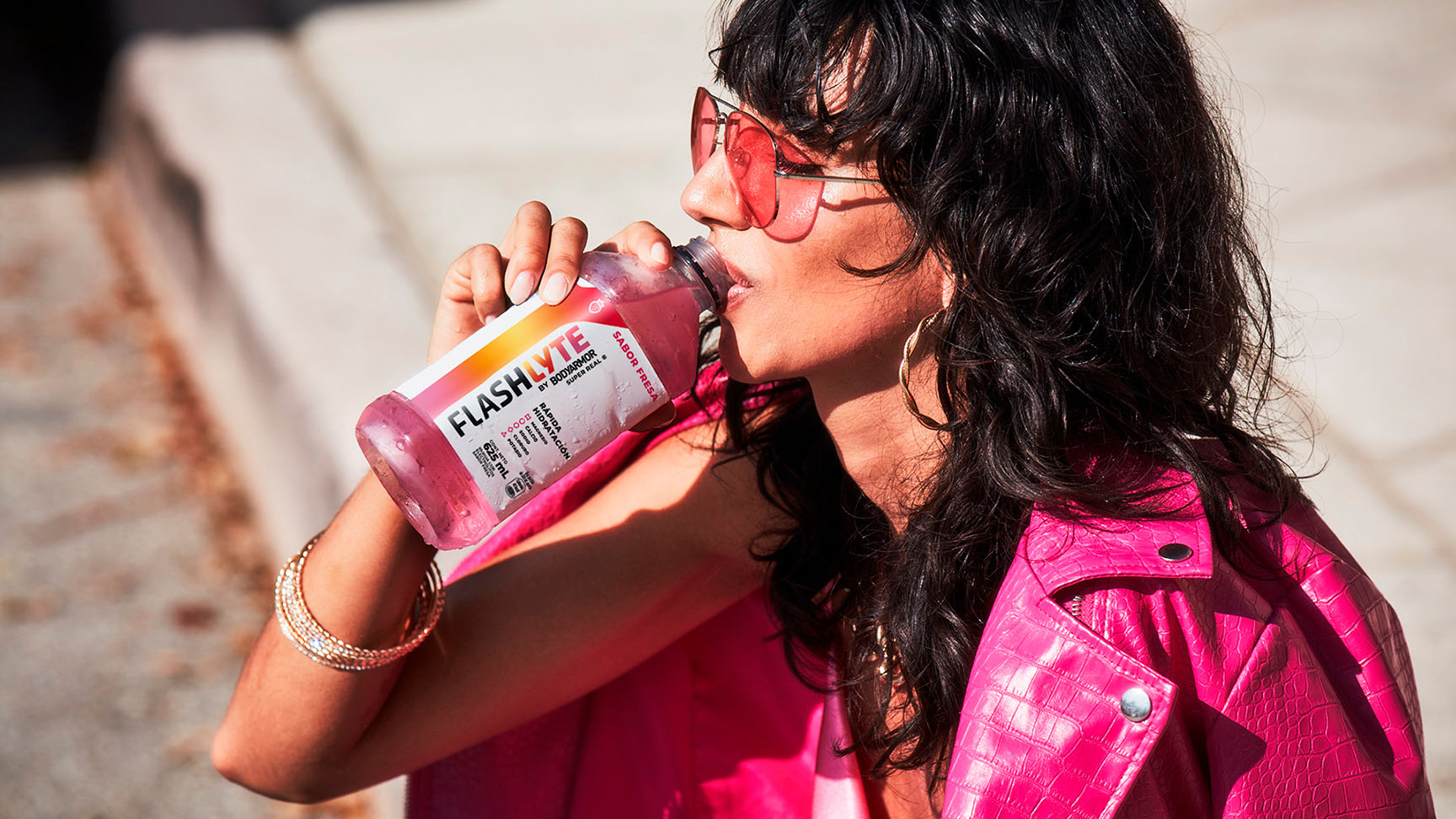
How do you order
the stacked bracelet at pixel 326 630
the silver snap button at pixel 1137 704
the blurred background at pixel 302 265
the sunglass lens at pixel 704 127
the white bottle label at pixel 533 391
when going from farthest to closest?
the blurred background at pixel 302 265 < the stacked bracelet at pixel 326 630 < the sunglass lens at pixel 704 127 < the white bottle label at pixel 533 391 < the silver snap button at pixel 1137 704

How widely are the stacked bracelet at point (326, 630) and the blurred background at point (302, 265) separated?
110 cm

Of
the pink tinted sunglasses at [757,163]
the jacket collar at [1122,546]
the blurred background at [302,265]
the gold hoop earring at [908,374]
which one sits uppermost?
the pink tinted sunglasses at [757,163]

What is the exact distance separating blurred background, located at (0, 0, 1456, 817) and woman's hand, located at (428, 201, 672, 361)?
137 cm

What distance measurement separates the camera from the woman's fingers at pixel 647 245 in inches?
60.6

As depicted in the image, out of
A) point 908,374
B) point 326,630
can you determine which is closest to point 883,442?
point 908,374

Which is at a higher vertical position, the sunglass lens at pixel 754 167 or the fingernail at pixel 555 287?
the sunglass lens at pixel 754 167

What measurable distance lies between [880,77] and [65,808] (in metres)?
2.54

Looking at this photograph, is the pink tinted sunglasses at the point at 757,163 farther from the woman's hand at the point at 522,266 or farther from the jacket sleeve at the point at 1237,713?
the jacket sleeve at the point at 1237,713

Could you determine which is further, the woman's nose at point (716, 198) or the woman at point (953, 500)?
the woman's nose at point (716, 198)

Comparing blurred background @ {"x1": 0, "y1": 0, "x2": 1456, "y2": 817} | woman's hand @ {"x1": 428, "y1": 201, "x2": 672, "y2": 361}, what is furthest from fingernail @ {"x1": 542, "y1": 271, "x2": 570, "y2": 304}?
blurred background @ {"x1": 0, "y1": 0, "x2": 1456, "y2": 817}

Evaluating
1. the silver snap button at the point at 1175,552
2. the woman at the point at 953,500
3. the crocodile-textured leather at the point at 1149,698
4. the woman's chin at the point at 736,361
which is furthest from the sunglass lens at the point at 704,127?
the silver snap button at the point at 1175,552

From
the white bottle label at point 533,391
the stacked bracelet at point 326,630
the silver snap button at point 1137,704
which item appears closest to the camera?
the silver snap button at point 1137,704

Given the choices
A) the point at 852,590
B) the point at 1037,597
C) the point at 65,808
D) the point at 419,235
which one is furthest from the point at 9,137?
the point at 1037,597

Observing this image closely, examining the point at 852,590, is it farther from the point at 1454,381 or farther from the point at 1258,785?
the point at 1454,381
